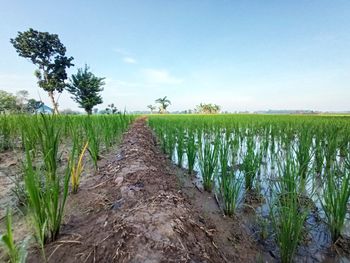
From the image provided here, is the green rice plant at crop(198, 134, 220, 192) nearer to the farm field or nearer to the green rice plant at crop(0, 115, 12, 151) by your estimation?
the farm field

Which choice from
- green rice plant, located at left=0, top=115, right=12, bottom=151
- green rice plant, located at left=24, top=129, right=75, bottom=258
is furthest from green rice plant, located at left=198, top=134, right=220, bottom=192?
green rice plant, located at left=0, top=115, right=12, bottom=151

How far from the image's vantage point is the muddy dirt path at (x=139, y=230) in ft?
4.16

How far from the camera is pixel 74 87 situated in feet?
107

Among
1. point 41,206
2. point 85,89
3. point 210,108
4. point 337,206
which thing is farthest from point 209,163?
point 210,108

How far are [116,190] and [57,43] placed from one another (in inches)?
1378

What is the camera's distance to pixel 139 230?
1406 millimetres

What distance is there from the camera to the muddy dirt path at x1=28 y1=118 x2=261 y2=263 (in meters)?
1.27

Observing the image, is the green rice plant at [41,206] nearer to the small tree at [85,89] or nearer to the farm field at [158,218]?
the farm field at [158,218]

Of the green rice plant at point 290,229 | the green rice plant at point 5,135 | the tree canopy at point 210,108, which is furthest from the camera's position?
the tree canopy at point 210,108

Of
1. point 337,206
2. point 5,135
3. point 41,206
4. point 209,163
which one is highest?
point 5,135

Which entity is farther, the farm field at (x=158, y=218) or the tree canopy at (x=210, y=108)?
the tree canopy at (x=210, y=108)

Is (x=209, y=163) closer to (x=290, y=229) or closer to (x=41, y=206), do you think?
(x=290, y=229)

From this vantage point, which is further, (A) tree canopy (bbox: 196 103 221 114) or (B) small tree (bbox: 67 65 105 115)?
(A) tree canopy (bbox: 196 103 221 114)

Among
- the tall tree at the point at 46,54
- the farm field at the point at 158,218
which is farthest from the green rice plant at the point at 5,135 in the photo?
the tall tree at the point at 46,54
